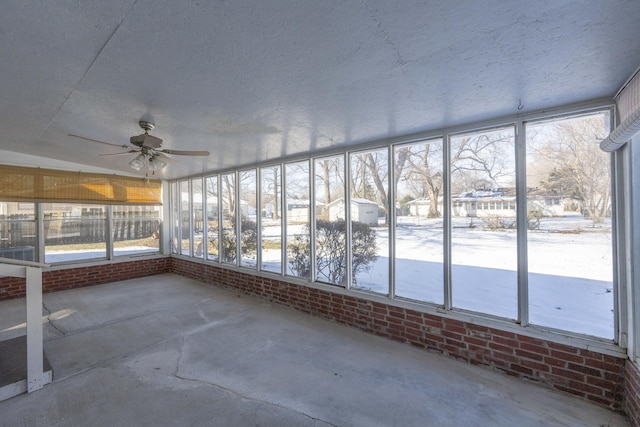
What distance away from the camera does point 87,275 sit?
237 inches

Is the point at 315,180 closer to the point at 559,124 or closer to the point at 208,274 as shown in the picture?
the point at 559,124

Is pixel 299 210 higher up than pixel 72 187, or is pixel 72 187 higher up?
pixel 72 187

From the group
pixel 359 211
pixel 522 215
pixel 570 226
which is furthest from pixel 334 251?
pixel 570 226

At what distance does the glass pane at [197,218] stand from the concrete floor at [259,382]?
2.59m

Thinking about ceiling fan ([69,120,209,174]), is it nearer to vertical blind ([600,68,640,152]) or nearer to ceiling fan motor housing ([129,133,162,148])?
ceiling fan motor housing ([129,133,162,148])

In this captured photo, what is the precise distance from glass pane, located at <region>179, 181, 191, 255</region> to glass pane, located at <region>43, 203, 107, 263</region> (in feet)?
5.15

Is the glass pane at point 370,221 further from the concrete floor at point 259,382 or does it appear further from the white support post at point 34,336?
the white support post at point 34,336

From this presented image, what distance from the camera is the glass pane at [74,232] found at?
565cm

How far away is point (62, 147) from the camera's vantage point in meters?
4.59

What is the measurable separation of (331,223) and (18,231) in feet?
19.4

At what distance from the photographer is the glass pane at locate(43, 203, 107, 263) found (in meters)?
5.65

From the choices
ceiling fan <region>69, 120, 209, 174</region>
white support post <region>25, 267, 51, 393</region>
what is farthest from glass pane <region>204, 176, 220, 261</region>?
white support post <region>25, 267, 51, 393</region>

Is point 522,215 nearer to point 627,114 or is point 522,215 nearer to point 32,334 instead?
point 627,114

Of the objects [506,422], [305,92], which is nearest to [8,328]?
[305,92]
